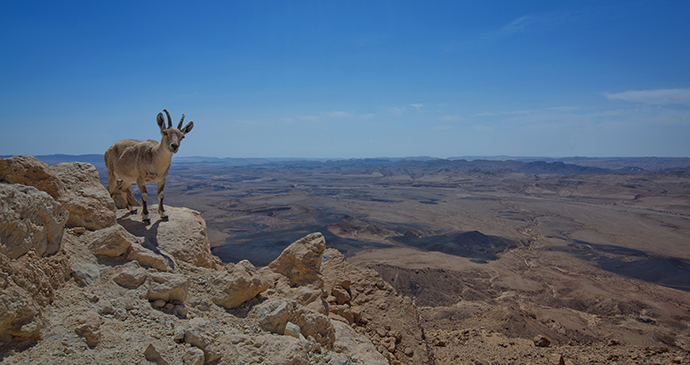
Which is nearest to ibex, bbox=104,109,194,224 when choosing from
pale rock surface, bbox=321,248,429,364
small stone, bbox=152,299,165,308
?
small stone, bbox=152,299,165,308

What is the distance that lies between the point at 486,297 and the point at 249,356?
72.7 feet

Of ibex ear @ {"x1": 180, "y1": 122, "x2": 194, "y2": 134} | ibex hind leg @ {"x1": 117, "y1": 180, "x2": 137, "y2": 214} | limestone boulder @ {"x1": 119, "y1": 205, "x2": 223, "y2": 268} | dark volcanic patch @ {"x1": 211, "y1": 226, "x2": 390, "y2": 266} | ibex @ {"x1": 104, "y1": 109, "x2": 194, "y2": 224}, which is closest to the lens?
limestone boulder @ {"x1": 119, "y1": 205, "x2": 223, "y2": 268}

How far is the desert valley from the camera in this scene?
8.62 metres

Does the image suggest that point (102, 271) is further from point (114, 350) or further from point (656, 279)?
point (656, 279)

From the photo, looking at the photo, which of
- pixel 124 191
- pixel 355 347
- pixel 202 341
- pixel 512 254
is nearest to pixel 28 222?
pixel 202 341

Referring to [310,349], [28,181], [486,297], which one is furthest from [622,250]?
[28,181]

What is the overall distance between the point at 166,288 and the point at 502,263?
31199 millimetres

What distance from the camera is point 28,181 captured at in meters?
3.71

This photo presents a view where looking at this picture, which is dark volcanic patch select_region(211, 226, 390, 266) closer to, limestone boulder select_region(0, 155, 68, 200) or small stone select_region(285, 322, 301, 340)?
limestone boulder select_region(0, 155, 68, 200)

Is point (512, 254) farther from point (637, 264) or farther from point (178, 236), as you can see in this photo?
point (178, 236)

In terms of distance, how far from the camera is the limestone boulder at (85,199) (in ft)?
14.5

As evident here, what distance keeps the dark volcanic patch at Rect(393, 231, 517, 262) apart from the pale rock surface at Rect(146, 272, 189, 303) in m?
30.7

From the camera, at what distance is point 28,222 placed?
2.78 m

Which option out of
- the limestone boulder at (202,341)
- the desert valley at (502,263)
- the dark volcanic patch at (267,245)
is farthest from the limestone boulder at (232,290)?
the dark volcanic patch at (267,245)
